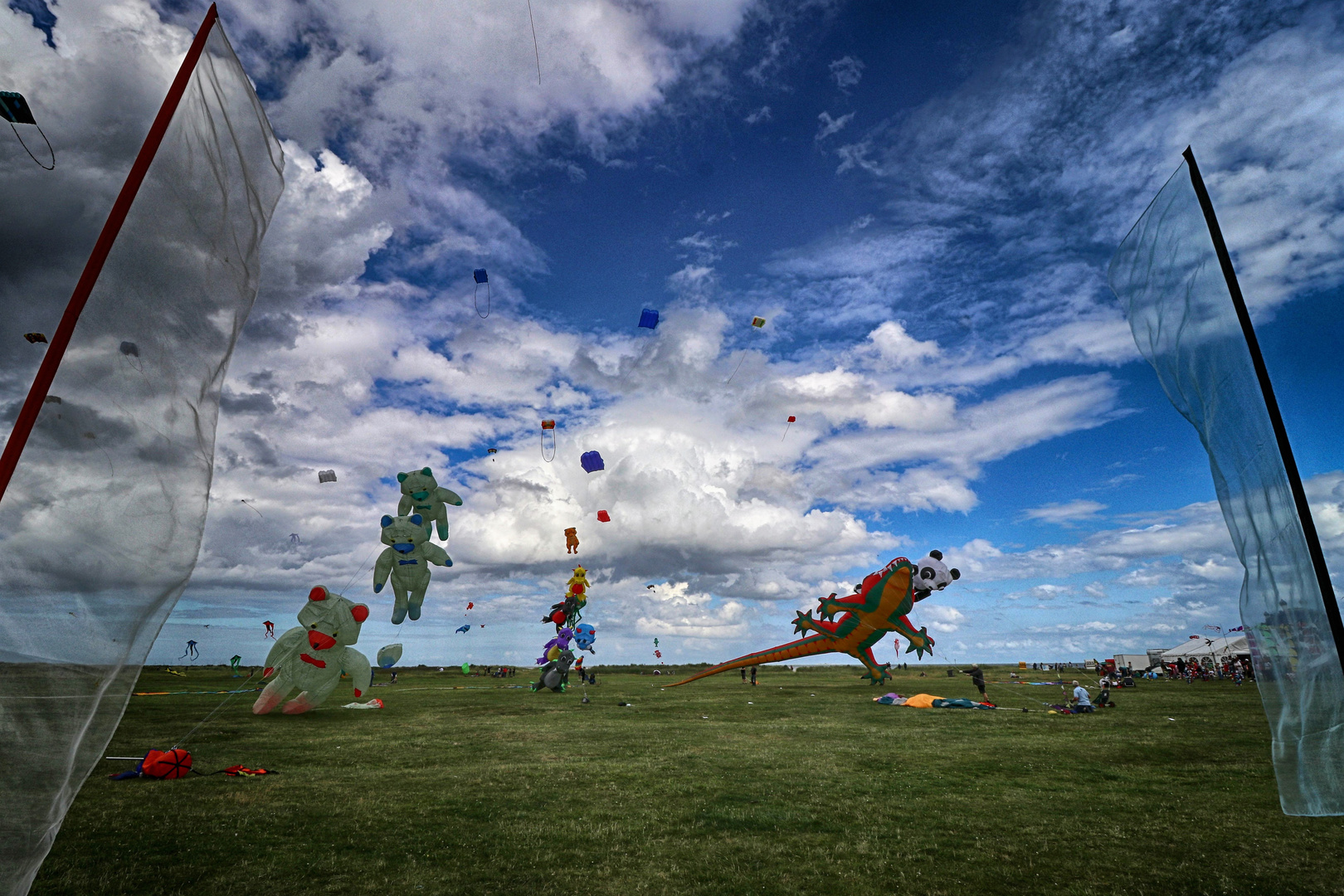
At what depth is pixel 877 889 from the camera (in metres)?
7.94

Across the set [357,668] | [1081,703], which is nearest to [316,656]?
[357,668]

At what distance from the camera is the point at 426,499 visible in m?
23.3

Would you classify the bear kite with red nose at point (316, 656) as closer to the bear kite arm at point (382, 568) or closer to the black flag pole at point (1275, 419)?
the bear kite arm at point (382, 568)

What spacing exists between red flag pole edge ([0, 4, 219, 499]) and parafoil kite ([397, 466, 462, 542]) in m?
21.3

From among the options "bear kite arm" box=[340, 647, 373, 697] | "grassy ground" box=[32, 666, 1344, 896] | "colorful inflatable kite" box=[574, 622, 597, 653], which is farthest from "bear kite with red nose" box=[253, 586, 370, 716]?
"colorful inflatable kite" box=[574, 622, 597, 653]

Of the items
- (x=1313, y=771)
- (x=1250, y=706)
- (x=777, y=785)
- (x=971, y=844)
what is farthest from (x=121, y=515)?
(x=1250, y=706)

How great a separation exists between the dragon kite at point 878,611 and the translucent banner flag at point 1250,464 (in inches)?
815

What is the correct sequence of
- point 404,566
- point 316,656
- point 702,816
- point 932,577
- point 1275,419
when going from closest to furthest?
point 1275,419
point 702,816
point 316,656
point 404,566
point 932,577

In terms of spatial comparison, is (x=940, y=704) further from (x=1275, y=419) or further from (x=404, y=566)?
(x=1275, y=419)

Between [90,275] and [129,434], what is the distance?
2.32ft

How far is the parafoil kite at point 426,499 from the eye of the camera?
23.2 metres

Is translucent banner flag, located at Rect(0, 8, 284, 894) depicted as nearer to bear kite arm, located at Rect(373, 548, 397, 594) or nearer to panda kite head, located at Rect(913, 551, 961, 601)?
bear kite arm, located at Rect(373, 548, 397, 594)

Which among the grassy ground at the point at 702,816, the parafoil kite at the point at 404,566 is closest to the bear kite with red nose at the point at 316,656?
the parafoil kite at the point at 404,566

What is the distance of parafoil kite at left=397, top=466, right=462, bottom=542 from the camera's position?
23.2 meters
